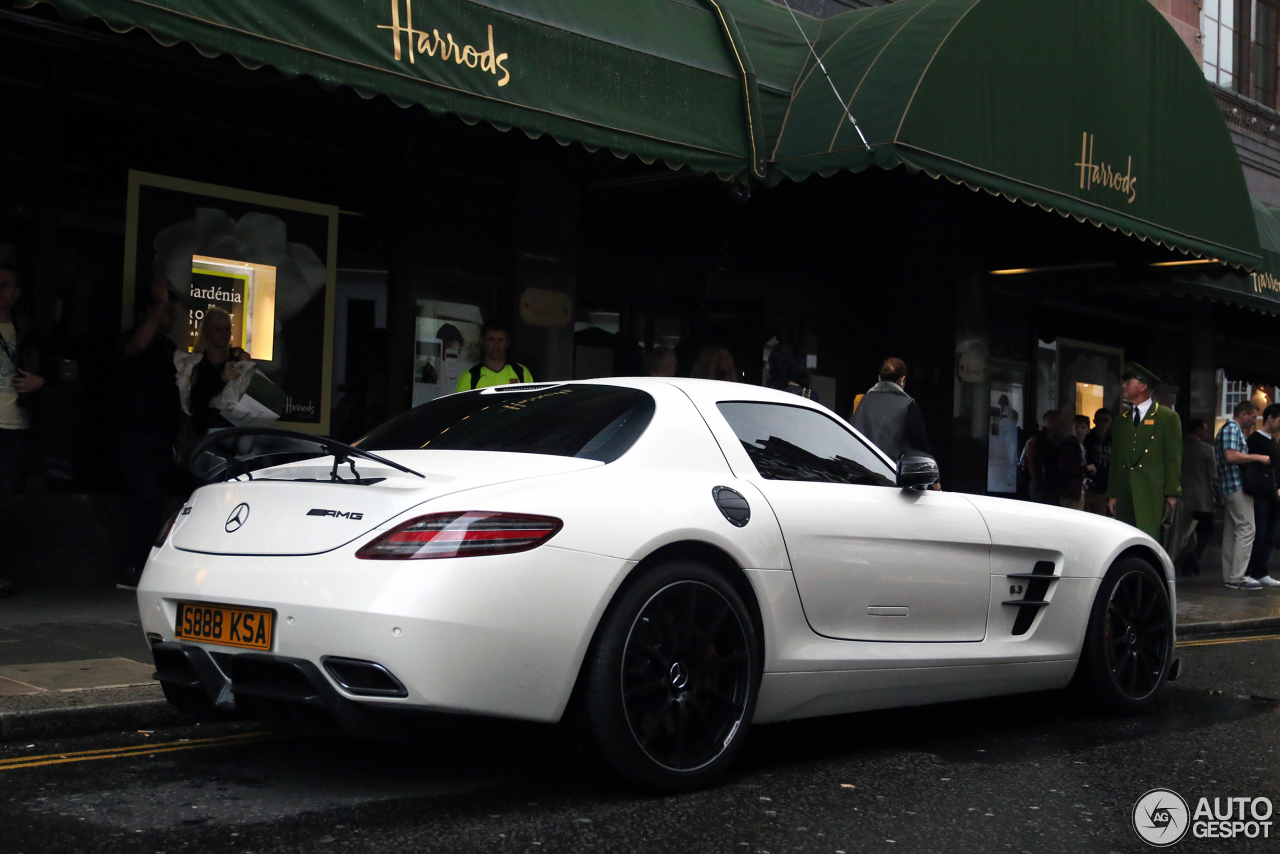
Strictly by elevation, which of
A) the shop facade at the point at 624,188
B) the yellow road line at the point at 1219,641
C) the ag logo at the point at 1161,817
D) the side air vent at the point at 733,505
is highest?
the shop facade at the point at 624,188

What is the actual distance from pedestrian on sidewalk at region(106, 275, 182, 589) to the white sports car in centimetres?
401

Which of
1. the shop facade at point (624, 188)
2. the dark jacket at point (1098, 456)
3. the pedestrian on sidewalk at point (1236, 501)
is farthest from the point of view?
the dark jacket at point (1098, 456)

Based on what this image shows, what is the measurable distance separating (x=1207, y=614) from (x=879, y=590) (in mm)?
6471

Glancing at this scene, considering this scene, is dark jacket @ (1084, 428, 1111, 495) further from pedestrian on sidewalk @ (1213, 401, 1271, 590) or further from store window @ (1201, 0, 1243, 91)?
store window @ (1201, 0, 1243, 91)

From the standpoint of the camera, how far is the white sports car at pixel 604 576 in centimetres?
392

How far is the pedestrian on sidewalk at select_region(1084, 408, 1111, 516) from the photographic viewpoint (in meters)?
15.5

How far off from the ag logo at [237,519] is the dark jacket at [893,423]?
5.25 meters

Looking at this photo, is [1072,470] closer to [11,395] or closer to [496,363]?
[496,363]

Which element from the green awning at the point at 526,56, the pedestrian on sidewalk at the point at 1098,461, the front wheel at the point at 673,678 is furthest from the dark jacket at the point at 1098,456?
the front wheel at the point at 673,678

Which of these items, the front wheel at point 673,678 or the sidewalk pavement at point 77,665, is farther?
the sidewalk pavement at point 77,665

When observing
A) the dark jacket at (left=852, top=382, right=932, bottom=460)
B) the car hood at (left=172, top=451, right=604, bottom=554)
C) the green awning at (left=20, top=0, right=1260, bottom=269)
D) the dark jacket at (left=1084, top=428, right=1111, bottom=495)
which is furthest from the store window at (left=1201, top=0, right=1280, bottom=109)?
the car hood at (left=172, top=451, right=604, bottom=554)

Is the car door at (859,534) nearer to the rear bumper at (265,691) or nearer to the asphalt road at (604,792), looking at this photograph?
the asphalt road at (604,792)

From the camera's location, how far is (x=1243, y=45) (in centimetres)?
1989

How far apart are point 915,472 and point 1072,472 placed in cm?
1081
